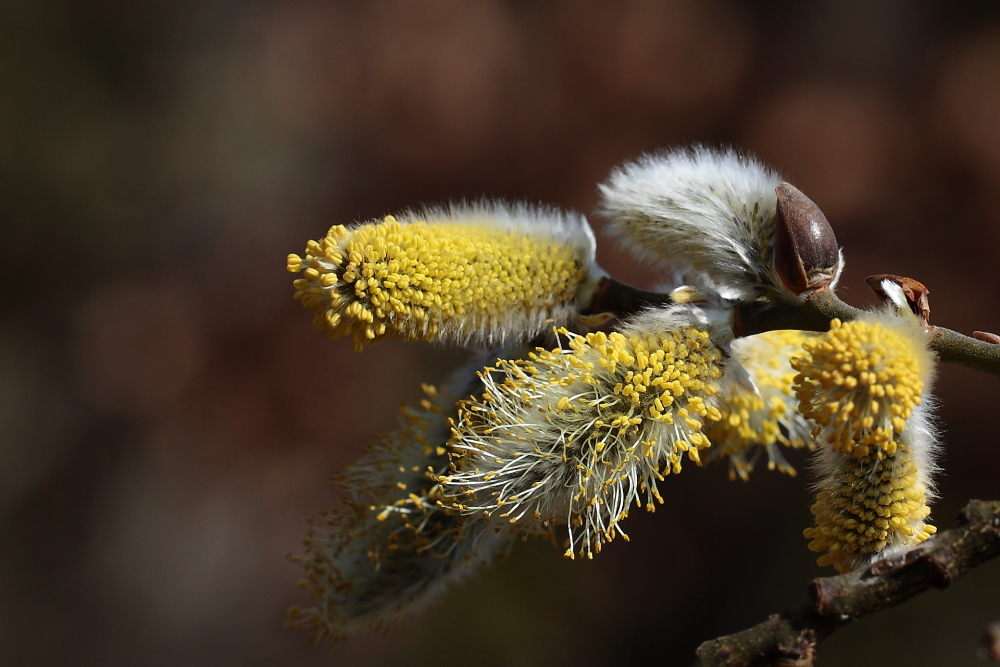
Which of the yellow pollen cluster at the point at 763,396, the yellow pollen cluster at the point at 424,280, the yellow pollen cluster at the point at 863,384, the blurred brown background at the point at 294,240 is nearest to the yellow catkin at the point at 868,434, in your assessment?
the yellow pollen cluster at the point at 863,384

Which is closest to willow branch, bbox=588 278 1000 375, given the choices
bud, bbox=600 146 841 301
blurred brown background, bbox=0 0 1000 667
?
bud, bbox=600 146 841 301

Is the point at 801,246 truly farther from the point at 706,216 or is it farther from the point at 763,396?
the point at 763,396

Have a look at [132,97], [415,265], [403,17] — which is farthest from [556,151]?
[415,265]

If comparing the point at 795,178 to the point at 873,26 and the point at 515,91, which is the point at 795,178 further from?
the point at 515,91

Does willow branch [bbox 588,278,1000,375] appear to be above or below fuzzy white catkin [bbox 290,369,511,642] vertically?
above

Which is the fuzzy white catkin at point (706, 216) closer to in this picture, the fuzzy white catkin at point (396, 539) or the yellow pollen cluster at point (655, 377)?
the yellow pollen cluster at point (655, 377)

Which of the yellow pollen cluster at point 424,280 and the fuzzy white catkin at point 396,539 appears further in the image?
the fuzzy white catkin at point 396,539

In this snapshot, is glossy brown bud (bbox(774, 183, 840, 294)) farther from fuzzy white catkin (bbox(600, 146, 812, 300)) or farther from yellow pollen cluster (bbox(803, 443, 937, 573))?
yellow pollen cluster (bbox(803, 443, 937, 573))
